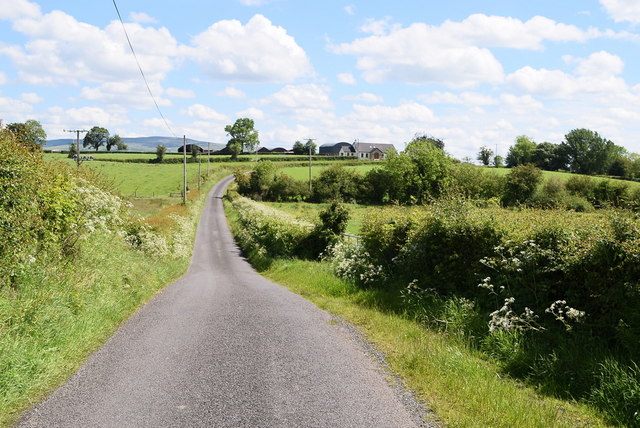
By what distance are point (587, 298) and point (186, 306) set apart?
377 inches

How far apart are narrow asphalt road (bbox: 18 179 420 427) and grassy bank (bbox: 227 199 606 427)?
529 millimetres

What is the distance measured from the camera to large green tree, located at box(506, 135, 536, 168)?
14075 centimetres

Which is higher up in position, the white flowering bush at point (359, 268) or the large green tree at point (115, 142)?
the large green tree at point (115, 142)

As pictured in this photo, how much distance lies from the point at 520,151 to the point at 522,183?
7623 cm

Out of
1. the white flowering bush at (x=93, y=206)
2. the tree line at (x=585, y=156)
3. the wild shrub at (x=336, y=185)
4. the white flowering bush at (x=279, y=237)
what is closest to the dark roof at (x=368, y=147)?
the tree line at (x=585, y=156)

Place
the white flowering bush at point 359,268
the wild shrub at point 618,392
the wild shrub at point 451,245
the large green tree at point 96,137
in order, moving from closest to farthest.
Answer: the wild shrub at point 618,392, the wild shrub at point 451,245, the white flowering bush at point 359,268, the large green tree at point 96,137

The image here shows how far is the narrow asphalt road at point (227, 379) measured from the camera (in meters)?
5.64

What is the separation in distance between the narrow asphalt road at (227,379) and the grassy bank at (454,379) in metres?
0.53

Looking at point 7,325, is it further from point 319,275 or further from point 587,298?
point 319,275

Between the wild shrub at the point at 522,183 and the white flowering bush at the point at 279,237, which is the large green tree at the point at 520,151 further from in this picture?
the white flowering bush at the point at 279,237

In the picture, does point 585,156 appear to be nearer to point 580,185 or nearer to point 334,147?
point 580,185

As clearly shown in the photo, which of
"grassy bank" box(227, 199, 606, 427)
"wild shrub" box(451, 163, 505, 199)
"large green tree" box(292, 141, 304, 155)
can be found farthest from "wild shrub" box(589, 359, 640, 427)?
"large green tree" box(292, 141, 304, 155)

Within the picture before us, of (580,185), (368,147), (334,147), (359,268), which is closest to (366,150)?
(368,147)

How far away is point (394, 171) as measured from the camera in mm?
81875
